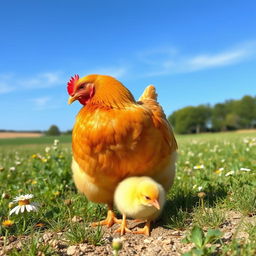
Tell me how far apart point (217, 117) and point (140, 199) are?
84.8 m

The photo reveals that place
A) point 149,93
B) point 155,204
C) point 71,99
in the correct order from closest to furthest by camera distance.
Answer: point 155,204
point 71,99
point 149,93

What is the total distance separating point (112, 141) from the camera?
293cm

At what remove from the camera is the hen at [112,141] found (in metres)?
2.94

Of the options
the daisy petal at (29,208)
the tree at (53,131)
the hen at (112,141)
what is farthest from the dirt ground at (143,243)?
the tree at (53,131)

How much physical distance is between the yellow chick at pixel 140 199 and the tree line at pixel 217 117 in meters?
77.0

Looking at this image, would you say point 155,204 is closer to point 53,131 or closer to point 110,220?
point 110,220

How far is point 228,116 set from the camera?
8044 cm

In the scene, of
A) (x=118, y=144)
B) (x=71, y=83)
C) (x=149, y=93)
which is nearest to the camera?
(x=118, y=144)

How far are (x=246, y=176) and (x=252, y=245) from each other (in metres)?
2.00

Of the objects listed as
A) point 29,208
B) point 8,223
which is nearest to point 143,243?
point 29,208

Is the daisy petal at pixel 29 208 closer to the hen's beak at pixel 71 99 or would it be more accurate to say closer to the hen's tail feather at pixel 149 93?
the hen's beak at pixel 71 99

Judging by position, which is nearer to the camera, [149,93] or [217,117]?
[149,93]

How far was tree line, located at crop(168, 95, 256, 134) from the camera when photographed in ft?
262

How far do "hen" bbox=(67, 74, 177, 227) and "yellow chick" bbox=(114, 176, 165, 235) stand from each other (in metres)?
0.14
